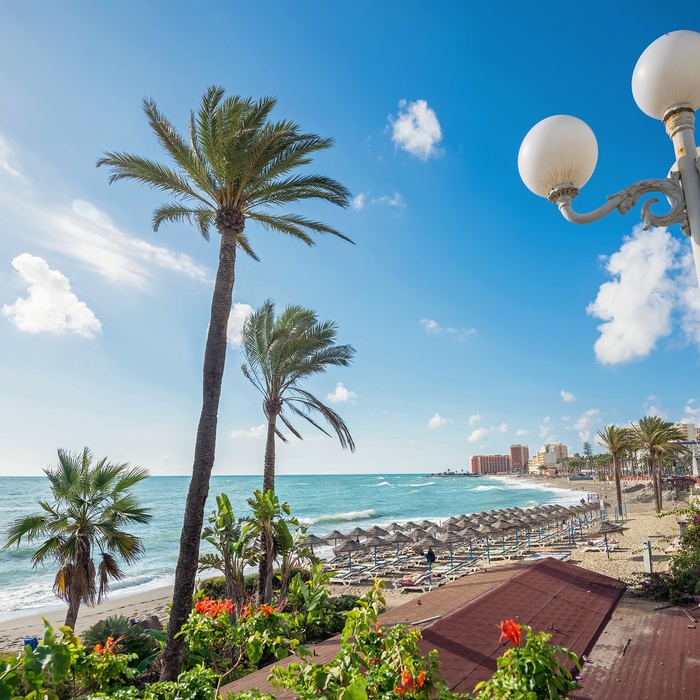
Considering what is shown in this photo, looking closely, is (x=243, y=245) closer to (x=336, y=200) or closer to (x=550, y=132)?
(x=336, y=200)

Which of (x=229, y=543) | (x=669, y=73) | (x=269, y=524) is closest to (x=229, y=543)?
(x=229, y=543)

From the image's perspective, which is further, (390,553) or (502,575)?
(390,553)

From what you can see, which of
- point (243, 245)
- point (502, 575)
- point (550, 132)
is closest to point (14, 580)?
point (243, 245)

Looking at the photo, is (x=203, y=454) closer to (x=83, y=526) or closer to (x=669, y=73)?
(x=83, y=526)

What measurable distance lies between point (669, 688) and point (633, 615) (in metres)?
4.00

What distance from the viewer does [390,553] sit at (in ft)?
107

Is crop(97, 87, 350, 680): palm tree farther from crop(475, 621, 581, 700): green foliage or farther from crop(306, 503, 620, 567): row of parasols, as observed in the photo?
crop(306, 503, 620, 567): row of parasols

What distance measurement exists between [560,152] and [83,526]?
47.3ft

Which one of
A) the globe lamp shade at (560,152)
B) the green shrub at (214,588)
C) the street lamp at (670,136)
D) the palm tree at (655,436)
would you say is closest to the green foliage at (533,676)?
the street lamp at (670,136)

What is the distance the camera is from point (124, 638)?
11523mm

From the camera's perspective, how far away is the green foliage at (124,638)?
448 inches

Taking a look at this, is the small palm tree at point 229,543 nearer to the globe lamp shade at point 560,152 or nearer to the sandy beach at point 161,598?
the sandy beach at point 161,598

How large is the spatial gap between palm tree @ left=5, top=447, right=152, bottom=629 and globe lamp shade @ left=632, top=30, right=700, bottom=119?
14.5m

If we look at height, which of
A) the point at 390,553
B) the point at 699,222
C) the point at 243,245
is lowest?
the point at 390,553
